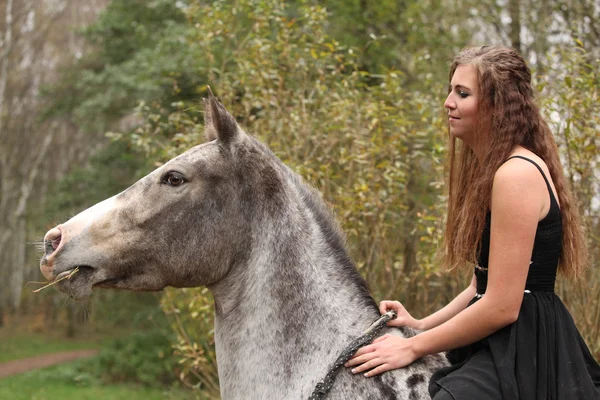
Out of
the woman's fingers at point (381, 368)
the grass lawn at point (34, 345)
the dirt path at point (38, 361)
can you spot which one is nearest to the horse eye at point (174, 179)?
the woman's fingers at point (381, 368)

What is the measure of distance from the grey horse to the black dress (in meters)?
0.36

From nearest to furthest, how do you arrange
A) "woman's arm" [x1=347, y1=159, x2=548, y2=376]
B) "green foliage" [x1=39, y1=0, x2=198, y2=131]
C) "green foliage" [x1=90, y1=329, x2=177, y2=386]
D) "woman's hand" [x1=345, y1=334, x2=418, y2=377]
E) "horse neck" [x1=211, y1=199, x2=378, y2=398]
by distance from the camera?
"woman's arm" [x1=347, y1=159, x2=548, y2=376]
"woman's hand" [x1=345, y1=334, x2=418, y2=377]
"horse neck" [x1=211, y1=199, x2=378, y2=398]
"green foliage" [x1=39, y1=0, x2=198, y2=131]
"green foliage" [x1=90, y1=329, x2=177, y2=386]

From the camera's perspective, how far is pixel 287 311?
2.61m

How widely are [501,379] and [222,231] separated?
48.4 inches

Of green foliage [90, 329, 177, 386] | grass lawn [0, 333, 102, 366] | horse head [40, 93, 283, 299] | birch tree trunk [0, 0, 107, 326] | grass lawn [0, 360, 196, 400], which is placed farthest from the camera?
birch tree trunk [0, 0, 107, 326]

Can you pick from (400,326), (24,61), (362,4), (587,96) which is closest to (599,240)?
(587,96)

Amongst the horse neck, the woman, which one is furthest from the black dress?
the horse neck

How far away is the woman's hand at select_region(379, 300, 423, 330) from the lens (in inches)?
104

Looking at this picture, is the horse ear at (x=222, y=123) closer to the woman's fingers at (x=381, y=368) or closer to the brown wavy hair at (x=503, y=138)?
the brown wavy hair at (x=503, y=138)

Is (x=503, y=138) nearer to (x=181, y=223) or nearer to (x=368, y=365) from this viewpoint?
(x=368, y=365)

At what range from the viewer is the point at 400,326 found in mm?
2639

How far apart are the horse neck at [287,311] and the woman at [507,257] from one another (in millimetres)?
178

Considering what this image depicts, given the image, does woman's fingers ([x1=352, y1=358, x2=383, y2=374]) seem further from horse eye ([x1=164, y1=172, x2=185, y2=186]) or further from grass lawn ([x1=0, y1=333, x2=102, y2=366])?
grass lawn ([x1=0, y1=333, x2=102, y2=366])

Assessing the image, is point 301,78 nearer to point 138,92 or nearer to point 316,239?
point 316,239
